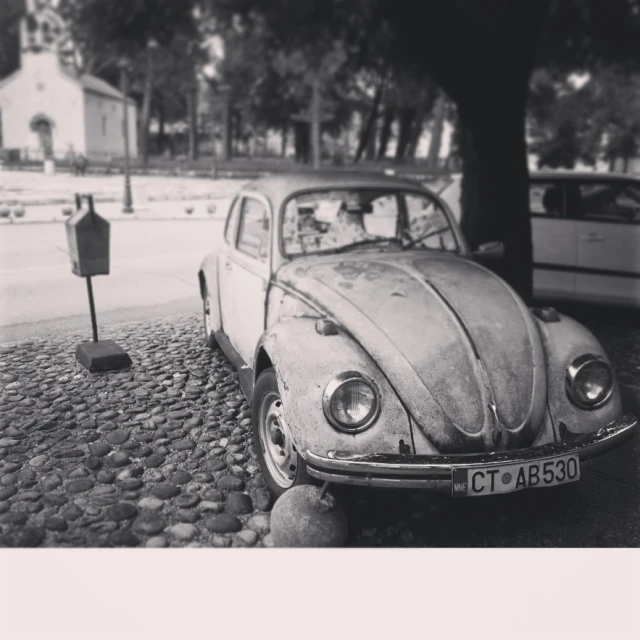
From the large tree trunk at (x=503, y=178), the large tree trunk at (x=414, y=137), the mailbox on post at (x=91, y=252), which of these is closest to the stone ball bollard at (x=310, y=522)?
the mailbox on post at (x=91, y=252)

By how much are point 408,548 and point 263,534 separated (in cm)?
61

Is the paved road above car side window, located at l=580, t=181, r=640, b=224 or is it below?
below

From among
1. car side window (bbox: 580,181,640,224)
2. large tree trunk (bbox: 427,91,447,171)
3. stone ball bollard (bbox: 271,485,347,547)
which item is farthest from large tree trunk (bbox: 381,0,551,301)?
large tree trunk (bbox: 427,91,447,171)

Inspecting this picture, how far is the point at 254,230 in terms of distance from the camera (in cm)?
404

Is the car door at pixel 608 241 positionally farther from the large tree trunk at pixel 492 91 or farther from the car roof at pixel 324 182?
the car roof at pixel 324 182

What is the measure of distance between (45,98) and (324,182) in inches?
244

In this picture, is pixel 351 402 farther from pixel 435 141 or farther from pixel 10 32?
pixel 435 141

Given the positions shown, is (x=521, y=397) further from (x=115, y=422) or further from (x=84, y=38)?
(x=84, y=38)

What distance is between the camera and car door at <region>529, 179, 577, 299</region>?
21.4 feet

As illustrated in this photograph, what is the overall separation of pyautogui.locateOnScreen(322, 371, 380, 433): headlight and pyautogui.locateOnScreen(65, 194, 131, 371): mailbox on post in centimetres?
263

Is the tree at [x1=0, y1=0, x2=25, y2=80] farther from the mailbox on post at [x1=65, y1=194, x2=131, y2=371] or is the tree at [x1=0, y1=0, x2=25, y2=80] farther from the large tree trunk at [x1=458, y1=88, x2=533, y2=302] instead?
the large tree trunk at [x1=458, y1=88, x2=533, y2=302]

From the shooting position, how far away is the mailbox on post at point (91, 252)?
445 centimetres

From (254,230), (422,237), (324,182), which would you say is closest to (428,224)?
(422,237)

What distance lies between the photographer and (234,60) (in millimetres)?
7523
